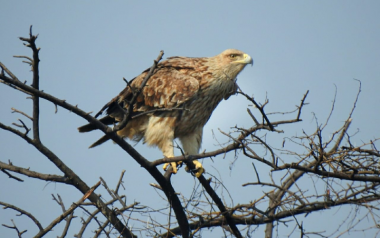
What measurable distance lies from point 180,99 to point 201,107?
0.32m

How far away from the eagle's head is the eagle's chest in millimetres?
187

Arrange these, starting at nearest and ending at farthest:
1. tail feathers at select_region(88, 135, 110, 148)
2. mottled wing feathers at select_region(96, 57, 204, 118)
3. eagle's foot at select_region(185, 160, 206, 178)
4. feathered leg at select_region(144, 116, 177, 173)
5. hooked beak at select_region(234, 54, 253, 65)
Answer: eagle's foot at select_region(185, 160, 206, 178) → feathered leg at select_region(144, 116, 177, 173) → mottled wing feathers at select_region(96, 57, 204, 118) → tail feathers at select_region(88, 135, 110, 148) → hooked beak at select_region(234, 54, 253, 65)

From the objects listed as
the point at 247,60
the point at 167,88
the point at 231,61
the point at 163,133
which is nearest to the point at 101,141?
the point at 163,133

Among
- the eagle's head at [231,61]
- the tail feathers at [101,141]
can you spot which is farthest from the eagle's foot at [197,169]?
the eagle's head at [231,61]

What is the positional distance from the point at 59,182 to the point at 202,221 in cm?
147

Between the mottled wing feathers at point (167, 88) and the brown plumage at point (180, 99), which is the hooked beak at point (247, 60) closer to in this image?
the brown plumage at point (180, 99)

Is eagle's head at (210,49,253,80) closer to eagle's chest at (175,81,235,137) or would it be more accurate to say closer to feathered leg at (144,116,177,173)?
eagle's chest at (175,81,235,137)

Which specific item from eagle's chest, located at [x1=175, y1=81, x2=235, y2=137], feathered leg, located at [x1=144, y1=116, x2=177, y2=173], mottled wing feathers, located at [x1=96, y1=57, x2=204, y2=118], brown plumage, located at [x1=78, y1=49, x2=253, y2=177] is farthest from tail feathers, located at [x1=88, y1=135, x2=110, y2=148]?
eagle's chest, located at [x1=175, y1=81, x2=235, y2=137]

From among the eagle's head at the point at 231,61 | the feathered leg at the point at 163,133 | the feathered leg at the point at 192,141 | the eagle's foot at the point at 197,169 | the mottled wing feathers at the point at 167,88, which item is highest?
the eagle's head at the point at 231,61

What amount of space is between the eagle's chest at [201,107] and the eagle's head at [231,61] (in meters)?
0.19

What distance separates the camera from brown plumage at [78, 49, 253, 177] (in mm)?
5820

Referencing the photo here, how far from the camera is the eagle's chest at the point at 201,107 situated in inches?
233

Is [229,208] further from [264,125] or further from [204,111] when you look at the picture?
[204,111]

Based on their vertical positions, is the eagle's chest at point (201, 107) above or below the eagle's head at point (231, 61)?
below
